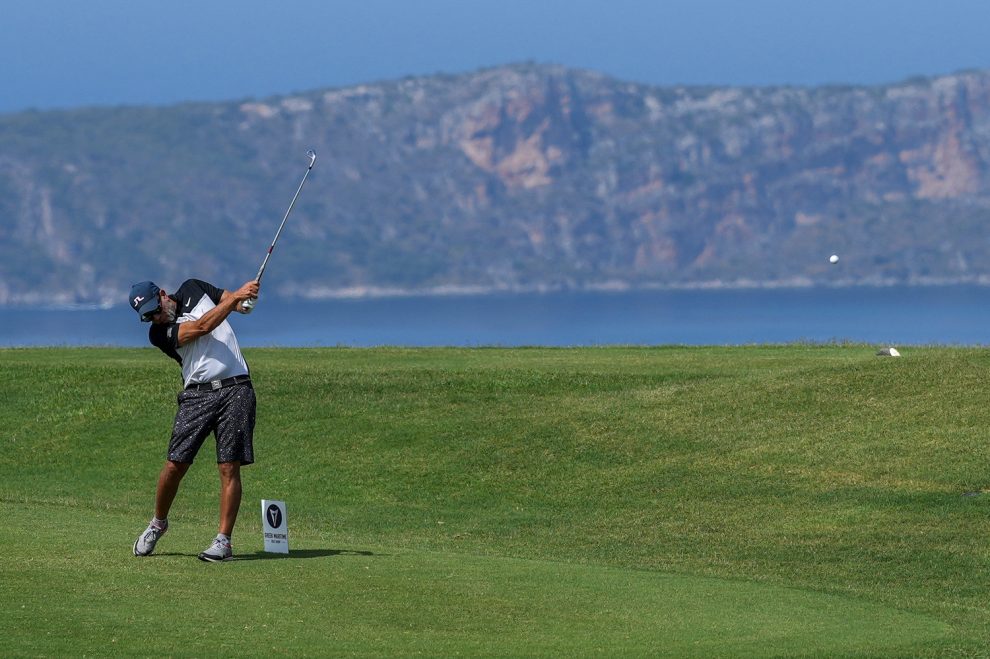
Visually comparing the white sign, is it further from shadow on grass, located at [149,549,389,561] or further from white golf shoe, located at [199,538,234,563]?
white golf shoe, located at [199,538,234,563]

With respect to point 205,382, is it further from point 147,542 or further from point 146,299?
point 147,542

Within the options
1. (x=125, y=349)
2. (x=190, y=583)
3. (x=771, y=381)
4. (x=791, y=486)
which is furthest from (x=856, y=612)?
(x=125, y=349)

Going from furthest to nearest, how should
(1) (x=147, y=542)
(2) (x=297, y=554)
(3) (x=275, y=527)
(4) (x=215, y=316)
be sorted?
(2) (x=297, y=554)
(3) (x=275, y=527)
(1) (x=147, y=542)
(4) (x=215, y=316)

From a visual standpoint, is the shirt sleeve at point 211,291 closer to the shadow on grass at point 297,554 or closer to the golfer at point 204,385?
the golfer at point 204,385

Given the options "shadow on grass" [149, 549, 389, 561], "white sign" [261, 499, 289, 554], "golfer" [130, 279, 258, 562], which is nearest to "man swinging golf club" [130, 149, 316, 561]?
"golfer" [130, 279, 258, 562]

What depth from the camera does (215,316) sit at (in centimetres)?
1271

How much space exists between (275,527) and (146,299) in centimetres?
224

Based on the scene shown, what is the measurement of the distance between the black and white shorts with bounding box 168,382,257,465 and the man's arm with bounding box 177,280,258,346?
0.53 metres

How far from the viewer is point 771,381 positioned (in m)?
26.4

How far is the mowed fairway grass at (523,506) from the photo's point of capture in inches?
449

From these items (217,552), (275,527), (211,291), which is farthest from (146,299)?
(275,527)

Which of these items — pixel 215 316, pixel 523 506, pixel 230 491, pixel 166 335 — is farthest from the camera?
pixel 523 506

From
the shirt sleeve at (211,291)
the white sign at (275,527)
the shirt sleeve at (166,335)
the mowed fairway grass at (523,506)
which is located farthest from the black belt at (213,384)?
the mowed fairway grass at (523,506)

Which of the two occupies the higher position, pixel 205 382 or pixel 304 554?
pixel 205 382
